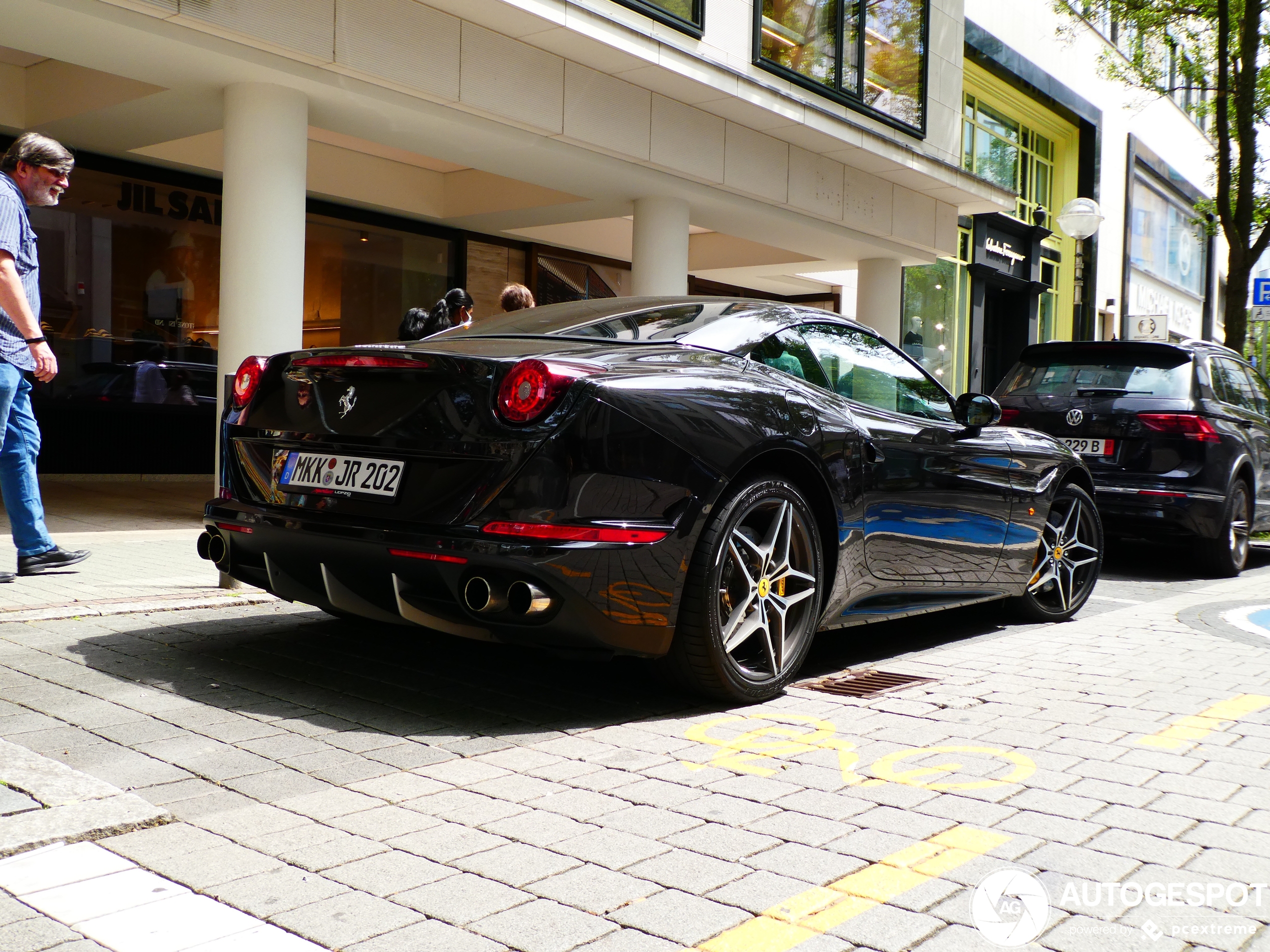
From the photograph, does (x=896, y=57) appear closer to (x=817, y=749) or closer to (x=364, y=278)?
(x=364, y=278)

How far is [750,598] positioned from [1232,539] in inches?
241

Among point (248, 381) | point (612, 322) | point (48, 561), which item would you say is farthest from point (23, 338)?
point (612, 322)

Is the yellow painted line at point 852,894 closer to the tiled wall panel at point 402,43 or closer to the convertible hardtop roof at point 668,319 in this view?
the convertible hardtop roof at point 668,319

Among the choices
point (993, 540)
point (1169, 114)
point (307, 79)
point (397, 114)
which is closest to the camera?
point (993, 540)

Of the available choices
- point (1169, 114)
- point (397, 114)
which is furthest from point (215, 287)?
point (1169, 114)

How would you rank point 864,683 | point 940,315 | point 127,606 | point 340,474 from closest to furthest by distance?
point 340,474 < point 864,683 < point 127,606 < point 940,315

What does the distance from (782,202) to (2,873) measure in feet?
37.7

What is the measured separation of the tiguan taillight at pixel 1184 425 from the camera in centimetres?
832

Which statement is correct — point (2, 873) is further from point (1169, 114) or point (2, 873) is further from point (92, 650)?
point (1169, 114)

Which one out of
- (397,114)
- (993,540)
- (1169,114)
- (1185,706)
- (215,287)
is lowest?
(1185,706)

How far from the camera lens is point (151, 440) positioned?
43.5ft

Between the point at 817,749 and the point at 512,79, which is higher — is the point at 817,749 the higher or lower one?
the lower one

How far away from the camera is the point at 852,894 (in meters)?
2.43

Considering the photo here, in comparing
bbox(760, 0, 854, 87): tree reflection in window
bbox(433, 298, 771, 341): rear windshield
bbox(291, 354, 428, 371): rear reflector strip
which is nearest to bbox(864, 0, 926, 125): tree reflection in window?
bbox(760, 0, 854, 87): tree reflection in window
